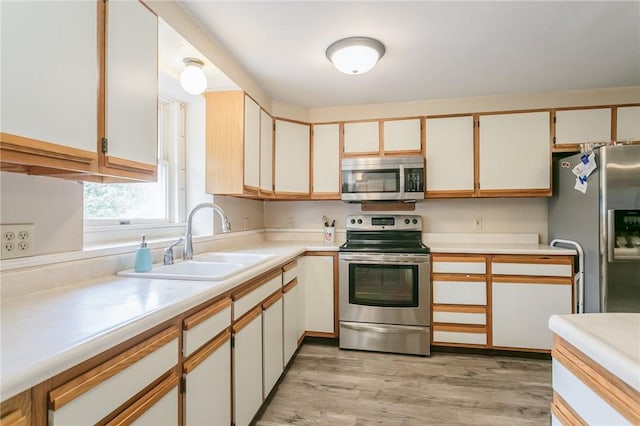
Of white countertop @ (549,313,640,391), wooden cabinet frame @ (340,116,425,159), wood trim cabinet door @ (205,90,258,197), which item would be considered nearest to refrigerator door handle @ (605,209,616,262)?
wooden cabinet frame @ (340,116,425,159)

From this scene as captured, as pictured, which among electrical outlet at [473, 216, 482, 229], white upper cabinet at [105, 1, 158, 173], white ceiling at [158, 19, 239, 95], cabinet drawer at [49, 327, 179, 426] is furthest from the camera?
electrical outlet at [473, 216, 482, 229]

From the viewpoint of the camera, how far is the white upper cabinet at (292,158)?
3.09m

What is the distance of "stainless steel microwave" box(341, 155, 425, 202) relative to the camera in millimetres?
2922

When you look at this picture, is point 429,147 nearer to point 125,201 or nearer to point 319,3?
point 319,3

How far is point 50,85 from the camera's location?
970 millimetres

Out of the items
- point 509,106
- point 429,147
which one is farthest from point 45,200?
point 509,106

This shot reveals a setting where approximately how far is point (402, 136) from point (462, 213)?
3.24 ft

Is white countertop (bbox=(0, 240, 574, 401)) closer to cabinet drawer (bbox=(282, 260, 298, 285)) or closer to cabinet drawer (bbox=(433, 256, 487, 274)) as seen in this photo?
cabinet drawer (bbox=(282, 260, 298, 285))

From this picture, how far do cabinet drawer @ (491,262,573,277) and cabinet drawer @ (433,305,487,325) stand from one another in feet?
1.15

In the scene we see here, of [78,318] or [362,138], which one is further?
[362,138]

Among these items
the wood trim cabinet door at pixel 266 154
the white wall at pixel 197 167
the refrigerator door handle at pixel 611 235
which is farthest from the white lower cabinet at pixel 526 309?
the white wall at pixel 197 167

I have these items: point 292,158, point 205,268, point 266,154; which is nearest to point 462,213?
point 292,158

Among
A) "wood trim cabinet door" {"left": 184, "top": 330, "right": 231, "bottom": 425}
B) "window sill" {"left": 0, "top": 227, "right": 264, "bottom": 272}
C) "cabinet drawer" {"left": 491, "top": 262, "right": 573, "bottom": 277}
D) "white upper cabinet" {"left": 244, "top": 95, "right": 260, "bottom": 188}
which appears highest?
"white upper cabinet" {"left": 244, "top": 95, "right": 260, "bottom": 188}

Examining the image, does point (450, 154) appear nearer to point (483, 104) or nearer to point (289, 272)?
point (483, 104)
